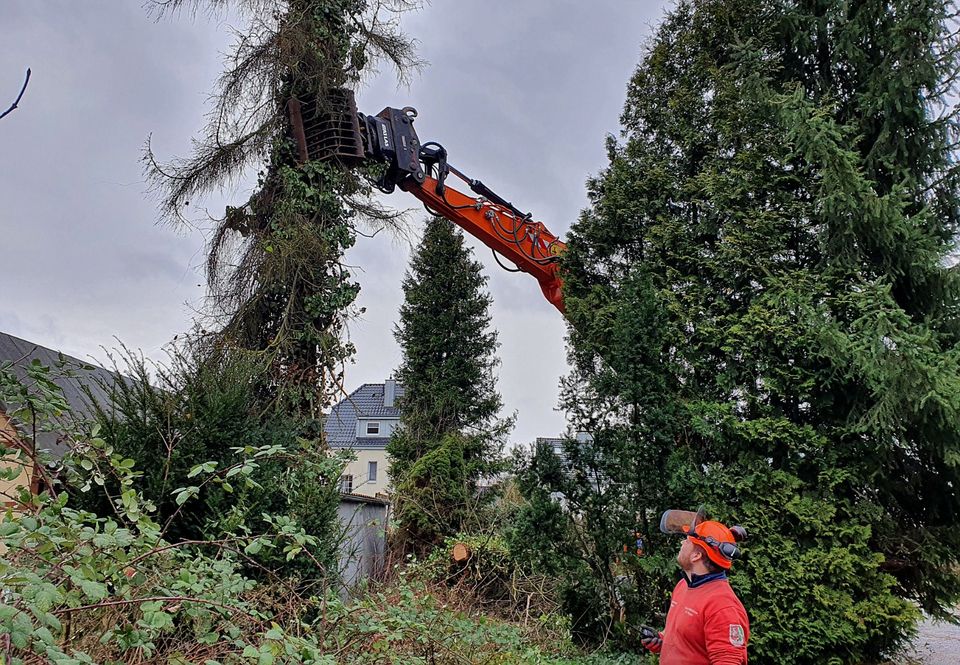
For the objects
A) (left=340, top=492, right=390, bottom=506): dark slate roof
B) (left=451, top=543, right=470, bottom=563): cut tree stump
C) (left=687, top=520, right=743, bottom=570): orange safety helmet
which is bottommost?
(left=451, top=543, right=470, bottom=563): cut tree stump

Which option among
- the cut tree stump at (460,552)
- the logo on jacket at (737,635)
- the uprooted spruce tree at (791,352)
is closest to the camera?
the logo on jacket at (737,635)

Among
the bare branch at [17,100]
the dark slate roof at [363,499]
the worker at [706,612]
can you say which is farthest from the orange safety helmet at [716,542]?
the dark slate roof at [363,499]

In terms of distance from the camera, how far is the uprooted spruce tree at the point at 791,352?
5.38 metres

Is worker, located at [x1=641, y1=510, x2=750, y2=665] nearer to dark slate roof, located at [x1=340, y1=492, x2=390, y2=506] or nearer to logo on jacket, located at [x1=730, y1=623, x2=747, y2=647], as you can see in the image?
logo on jacket, located at [x1=730, y1=623, x2=747, y2=647]

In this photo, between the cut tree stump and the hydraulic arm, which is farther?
the cut tree stump

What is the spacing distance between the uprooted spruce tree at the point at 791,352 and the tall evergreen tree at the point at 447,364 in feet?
18.0

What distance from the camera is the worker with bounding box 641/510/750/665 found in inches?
125

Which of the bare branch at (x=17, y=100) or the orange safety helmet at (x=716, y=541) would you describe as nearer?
the bare branch at (x=17, y=100)

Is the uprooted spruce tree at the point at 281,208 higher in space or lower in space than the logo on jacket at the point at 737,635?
higher

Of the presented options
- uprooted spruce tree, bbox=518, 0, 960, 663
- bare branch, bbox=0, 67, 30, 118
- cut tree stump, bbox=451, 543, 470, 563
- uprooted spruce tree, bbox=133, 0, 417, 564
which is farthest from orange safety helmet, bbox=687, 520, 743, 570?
cut tree stump, bbox=451, 543, 470, 563

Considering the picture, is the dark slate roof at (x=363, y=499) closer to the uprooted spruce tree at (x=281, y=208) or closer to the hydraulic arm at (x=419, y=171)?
the uprooted spruce tree at (x=281, y=208)

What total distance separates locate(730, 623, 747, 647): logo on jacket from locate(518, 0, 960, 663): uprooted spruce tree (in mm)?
2486

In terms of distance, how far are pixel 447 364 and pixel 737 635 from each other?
11661mm

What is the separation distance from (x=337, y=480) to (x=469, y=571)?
3738mm
